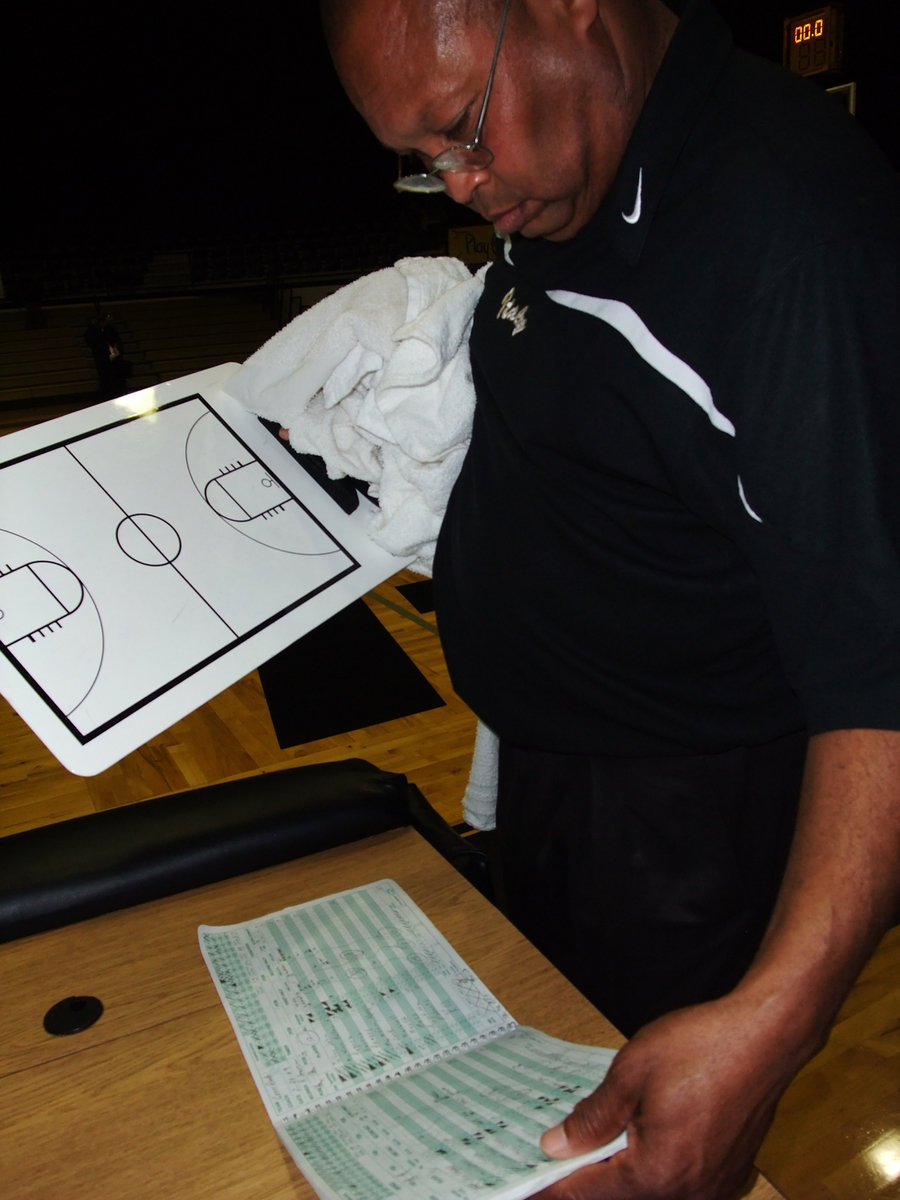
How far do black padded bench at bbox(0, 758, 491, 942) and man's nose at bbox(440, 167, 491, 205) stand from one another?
57 cm

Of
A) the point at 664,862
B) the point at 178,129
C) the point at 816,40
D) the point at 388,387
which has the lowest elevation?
the point at 664,862

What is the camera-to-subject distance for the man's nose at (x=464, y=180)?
0.72 metres

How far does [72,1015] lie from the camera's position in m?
0.72

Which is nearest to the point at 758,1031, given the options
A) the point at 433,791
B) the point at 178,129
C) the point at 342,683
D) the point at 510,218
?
the point at 510,218

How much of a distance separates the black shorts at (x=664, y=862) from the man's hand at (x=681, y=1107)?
35cm

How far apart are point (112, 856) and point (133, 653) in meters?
0.20

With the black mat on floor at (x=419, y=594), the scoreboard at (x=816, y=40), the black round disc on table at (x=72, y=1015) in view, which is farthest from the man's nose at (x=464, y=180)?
the scoreboard at (x=816, y=40)

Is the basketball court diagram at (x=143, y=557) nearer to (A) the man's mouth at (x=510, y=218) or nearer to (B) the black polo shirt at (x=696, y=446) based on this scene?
(B) the black polo shirt at (x=696, y=446)

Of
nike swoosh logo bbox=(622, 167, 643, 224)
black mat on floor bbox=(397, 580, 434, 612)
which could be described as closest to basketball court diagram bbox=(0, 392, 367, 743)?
nike swoosh logo bbox=(622, 167, 643, 224)

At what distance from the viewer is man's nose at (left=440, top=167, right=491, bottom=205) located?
28.4 inches

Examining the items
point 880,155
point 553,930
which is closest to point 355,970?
point 553,930

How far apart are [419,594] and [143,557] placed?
333 cm

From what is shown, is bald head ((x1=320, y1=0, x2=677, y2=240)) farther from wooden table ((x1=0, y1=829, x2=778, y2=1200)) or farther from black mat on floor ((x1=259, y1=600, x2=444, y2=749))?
black mat on floor ((x1=259, y1=600, x2=444, y2=749))

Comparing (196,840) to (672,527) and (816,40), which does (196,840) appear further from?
(816,40)
